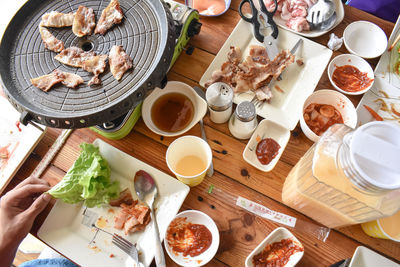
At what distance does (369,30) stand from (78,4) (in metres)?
1.70

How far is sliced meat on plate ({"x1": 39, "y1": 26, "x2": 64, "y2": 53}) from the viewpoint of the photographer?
52.1 inches

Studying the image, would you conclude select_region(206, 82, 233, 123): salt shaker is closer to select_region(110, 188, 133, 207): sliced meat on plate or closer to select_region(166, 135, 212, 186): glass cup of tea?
select_region(166, 135, 212, 186): glass cup of tea

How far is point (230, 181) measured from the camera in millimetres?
1467

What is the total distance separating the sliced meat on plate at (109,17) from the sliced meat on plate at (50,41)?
181mm

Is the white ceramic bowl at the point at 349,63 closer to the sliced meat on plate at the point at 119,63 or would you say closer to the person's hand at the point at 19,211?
the sliced meat on plate at the point at 119,63

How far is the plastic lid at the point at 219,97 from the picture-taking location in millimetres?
1417

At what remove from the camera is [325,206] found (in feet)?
3.84

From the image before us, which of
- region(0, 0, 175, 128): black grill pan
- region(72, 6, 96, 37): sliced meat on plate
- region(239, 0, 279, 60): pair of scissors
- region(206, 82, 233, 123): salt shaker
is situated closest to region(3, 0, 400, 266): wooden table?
region(206, 82, 233, 123): salt shaker

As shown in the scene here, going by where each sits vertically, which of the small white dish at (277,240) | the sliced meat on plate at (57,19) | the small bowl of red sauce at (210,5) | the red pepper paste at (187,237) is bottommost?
the small white dish at (277,240)

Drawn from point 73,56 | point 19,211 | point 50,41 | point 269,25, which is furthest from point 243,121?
point 19,211

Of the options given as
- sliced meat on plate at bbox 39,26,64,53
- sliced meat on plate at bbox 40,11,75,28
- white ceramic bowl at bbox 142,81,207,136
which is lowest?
white ceramic bowl at bbox 142,81,207,136

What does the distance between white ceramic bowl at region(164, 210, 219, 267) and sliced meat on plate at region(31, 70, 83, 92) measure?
0.76 metres

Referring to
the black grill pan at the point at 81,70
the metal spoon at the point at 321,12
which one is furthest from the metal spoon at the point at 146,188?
the metal spoon at the point at 321,12

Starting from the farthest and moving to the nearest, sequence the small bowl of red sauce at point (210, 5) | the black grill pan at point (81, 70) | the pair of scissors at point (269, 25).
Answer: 1. the small bowl of red sauce at point (210, 5)
2. the pair of scissors at point (269, 25)
3. the black grill pan at point (81, 70)
